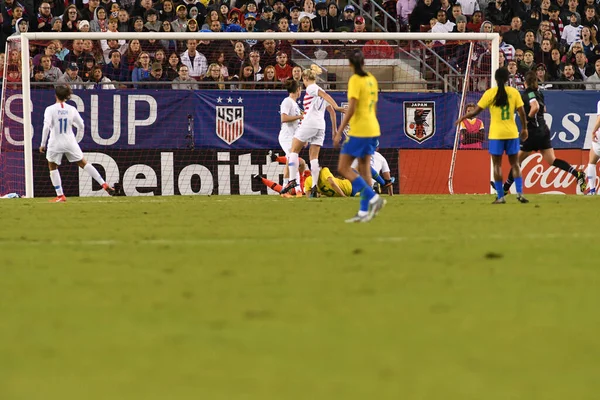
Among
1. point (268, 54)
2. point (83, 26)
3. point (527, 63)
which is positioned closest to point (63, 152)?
point (83, 26)

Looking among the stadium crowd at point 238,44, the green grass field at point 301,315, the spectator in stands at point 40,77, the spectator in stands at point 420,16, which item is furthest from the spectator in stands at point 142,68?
the green grass field at point 301,315

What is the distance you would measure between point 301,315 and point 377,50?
18554 mm

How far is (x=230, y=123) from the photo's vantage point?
22.4 metres

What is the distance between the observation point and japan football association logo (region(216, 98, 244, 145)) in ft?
73.4

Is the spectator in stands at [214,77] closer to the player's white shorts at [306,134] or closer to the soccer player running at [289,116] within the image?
the soccer player running at [289,116]

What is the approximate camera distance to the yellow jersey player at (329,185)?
19.7 metres

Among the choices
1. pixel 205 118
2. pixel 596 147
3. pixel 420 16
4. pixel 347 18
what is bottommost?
pixel 596 147

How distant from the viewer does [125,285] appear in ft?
21.9

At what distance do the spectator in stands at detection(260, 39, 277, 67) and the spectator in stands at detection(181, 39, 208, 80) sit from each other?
4.16 feet

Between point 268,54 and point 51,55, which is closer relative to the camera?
point 51,55

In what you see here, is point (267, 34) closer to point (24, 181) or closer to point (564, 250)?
point (24, 181)

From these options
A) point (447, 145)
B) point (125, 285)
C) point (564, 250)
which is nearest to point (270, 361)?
point (125, 285)

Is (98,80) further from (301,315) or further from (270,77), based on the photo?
(301,315)

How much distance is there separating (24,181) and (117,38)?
11.3ft
